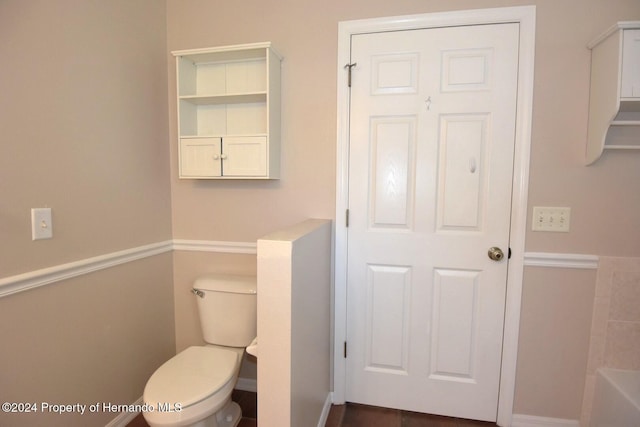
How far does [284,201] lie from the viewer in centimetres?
174

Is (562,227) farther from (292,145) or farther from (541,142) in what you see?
(292,145)

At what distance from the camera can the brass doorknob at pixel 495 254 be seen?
5.00ft

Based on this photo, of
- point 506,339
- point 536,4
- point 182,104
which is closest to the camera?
point 536,4

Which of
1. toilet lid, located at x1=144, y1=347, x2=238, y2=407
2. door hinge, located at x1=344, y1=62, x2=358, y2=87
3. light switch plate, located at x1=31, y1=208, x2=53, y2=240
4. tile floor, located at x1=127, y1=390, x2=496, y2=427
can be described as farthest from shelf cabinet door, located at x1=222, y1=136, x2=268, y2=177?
tile floor, located at x1=127, y1=390, x2=496, y2=427

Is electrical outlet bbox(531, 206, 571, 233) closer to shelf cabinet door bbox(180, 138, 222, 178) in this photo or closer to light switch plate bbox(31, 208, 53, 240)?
shelf cabinet door bbox(180, 138, 222, 178)

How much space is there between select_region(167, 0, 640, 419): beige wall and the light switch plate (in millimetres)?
715

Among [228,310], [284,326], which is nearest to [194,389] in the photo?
[228,310]

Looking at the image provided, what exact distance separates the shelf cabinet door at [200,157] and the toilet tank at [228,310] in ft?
1.94

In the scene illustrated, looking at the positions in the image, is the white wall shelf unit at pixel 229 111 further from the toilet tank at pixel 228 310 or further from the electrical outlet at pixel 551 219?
the electrical outlet at pixel 551 219

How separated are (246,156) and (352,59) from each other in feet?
2.51

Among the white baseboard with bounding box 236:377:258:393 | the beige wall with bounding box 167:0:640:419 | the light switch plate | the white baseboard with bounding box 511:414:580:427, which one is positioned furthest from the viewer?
the white baseboard with bounding box 236:377:258:393

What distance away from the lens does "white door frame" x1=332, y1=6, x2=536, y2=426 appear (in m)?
1.45

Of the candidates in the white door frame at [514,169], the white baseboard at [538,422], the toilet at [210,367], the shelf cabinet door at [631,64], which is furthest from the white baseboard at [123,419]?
the shelf cabinet door at [631,64]

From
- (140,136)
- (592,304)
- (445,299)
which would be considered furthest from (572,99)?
(140,136)
